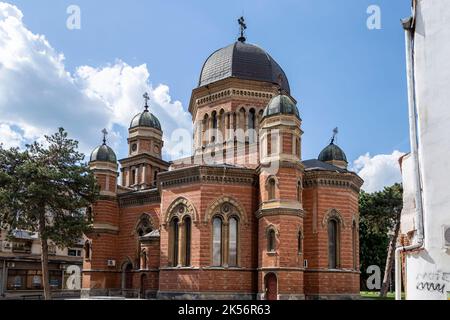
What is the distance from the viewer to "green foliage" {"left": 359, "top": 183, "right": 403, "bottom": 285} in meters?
46.5

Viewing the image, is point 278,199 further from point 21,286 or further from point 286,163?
point 21,286

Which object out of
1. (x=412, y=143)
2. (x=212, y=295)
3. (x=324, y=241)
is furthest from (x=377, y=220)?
(x=412, y=143)

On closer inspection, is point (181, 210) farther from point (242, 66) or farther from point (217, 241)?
point (242, 66)

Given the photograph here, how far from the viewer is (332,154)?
43.7 metres

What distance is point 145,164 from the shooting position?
44812mm

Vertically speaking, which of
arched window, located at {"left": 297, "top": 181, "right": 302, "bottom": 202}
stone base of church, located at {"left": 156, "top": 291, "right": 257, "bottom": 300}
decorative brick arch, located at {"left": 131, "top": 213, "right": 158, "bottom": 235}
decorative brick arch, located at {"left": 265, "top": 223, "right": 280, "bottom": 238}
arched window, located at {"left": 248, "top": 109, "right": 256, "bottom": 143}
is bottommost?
stone base of church, located at {"left": 156, "top": 291, "right": 257, "bottom": 300}

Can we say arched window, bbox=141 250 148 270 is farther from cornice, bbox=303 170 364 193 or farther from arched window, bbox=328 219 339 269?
arched window, bbox=328 219 339 269

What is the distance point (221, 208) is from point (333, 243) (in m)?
8.00

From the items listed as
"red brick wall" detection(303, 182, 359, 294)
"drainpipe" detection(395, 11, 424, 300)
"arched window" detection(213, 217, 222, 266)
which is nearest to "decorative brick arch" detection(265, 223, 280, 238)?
"red brick wall" detection(303, 182, 359, 294)

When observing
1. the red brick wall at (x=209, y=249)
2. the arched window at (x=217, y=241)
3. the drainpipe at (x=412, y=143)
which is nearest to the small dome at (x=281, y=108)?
the red brick wall at (x=209, y=249)

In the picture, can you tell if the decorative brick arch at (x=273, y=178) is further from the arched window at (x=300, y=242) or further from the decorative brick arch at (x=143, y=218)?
the decorative brick arch at (x=143, y=218)

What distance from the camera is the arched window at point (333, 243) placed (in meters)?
32.5

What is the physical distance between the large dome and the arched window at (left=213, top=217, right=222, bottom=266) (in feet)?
45.3

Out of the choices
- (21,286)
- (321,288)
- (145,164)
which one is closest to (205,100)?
(145,164)
